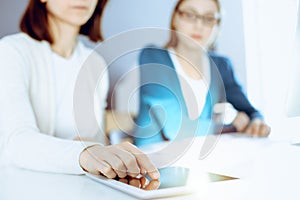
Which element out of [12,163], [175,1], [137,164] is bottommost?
[12,163]

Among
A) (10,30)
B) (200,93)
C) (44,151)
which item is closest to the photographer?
(44,151)

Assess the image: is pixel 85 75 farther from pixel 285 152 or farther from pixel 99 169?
pixel 285 152

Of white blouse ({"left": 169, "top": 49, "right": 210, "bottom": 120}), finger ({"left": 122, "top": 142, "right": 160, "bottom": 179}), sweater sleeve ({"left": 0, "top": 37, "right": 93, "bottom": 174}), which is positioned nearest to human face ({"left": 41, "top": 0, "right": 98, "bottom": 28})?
sweater sleeve ({"left": 0, "top": 37, "right": 93, "bottom": 174})

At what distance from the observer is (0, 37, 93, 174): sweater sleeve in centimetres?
83

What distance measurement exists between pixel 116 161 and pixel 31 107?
0.60 meters

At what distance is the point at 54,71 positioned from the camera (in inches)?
57.8

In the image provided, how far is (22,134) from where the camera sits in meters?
0.98

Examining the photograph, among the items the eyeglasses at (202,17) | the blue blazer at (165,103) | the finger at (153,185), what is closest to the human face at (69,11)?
the blue blazer at (165,103)

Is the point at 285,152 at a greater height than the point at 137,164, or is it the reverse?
the point at 137,164

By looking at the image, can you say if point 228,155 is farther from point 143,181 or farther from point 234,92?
point 234,92

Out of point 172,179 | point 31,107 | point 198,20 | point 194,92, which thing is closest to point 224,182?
point 172,179

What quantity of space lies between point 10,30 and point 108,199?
104 centimetres

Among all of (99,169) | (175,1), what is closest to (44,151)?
(99,169)

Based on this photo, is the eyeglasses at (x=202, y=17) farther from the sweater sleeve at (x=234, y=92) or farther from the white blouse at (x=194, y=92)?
the white blouse at (x=194, y=92)
